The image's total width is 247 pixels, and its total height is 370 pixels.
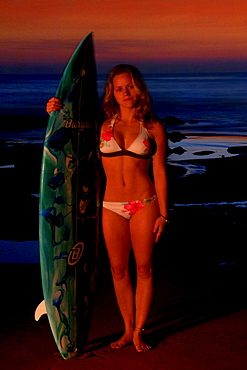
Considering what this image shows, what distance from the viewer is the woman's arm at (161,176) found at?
338cm

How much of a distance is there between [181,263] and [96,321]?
57.4 inches

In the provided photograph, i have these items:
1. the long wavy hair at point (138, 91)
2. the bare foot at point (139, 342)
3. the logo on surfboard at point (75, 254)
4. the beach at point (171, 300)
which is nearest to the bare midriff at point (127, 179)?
the long wavy hair at point (138, 91)

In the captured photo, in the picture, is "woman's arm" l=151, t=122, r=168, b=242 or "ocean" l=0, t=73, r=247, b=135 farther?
"ocean" l=0, t=73, r=247, b=135

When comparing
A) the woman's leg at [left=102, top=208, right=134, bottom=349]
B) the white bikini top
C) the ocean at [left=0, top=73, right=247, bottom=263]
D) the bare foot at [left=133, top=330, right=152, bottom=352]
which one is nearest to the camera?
the white bikini top

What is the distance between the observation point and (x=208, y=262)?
545 cm

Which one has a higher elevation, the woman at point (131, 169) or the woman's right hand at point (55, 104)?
the woman's right hand at point (55, 104)

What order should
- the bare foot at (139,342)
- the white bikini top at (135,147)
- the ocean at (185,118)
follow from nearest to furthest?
the white bikini top at (135,147) < the bare foot at (139,342) < the ocean at (185,118)

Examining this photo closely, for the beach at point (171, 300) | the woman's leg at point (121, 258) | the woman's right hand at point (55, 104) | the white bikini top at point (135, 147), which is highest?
the woman's right hand at point (55, 104)

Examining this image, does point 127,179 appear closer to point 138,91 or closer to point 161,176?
point 161,176

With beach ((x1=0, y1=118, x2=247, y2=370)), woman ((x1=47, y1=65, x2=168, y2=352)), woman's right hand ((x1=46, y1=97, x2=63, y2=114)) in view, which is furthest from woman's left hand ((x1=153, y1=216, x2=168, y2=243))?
woman's right hand ((x1=46, y1=97, x2=63, y2=114))

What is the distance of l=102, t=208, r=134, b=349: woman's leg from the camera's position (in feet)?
11.3

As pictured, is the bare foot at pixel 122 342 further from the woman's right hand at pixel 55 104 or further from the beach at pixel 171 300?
the woman's right hand at pixel 55 104

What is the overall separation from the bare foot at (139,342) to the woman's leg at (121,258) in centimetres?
6

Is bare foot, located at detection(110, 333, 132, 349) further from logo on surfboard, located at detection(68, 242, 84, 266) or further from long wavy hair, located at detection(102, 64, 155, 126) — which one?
long wavy hair, located at detection(102, 64, 155, 126)
